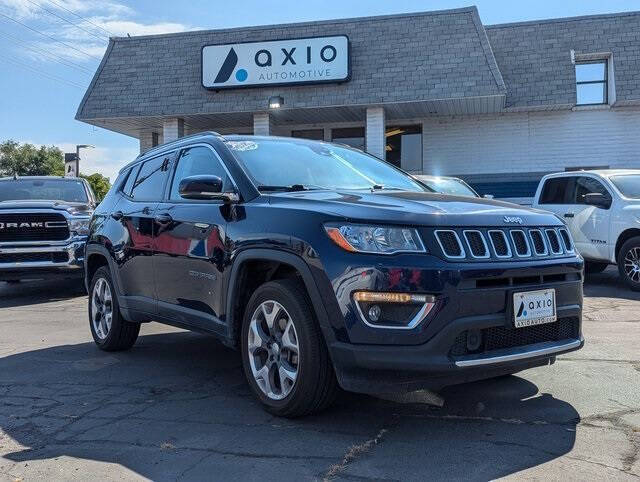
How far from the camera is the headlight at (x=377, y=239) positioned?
334cm

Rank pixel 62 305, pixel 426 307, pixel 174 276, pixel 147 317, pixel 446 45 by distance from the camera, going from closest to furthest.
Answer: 1. pixel 426 307
2. pixel 174 276
3. pixel 147 317
4. pixel 62 305
5. pixel 446 45

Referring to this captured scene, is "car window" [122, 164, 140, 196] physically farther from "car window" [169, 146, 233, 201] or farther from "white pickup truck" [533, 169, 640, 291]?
"white pickup truck" [533, 169, 640, 291]

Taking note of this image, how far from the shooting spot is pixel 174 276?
15.7ft

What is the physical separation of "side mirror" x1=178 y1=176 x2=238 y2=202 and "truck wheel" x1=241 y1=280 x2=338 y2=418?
69cm

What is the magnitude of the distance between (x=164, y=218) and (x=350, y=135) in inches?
579

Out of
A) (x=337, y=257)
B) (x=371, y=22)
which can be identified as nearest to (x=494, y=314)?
(x=337, y=257)

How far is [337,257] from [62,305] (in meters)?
7.17

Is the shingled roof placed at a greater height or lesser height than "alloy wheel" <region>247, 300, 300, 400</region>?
greater

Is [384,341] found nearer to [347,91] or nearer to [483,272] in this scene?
[483,272]

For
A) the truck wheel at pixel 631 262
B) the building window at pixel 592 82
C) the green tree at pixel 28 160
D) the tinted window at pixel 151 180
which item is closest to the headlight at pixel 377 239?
the tinted window at pixel 151 180

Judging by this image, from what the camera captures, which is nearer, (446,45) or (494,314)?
(494,314)

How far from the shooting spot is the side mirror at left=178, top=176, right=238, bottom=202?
4.11m

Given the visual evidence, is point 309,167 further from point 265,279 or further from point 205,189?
point 265,279

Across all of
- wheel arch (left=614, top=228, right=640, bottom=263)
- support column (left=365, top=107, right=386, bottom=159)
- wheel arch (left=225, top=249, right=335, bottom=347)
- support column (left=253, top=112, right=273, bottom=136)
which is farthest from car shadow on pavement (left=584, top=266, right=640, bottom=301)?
support column (left=253, top=112, right=273, bottom=136)
